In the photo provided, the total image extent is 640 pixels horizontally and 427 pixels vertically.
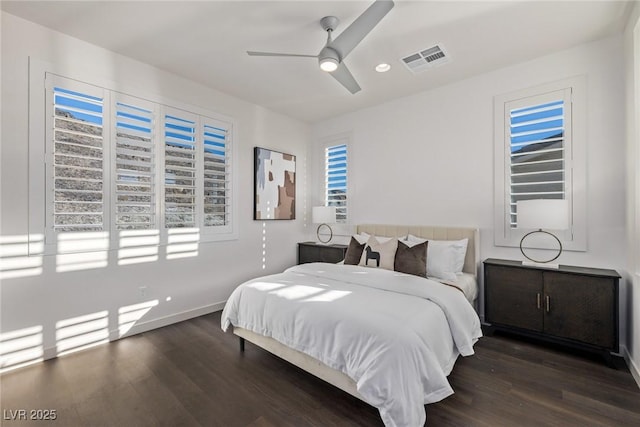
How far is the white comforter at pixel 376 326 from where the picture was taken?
1605 mm

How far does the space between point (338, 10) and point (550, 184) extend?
2776mm

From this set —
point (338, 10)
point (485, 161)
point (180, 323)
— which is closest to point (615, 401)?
point (485, 161)

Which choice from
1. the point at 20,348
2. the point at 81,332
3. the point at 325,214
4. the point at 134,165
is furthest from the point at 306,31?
the point at 20,348

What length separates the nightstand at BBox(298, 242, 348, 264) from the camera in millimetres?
4438

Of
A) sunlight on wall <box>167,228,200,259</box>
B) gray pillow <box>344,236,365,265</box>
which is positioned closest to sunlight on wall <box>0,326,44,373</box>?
sunlight on wall <box>167,228,200,259</box>

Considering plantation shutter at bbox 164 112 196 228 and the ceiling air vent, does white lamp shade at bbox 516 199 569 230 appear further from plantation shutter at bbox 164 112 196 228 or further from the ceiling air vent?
plantation shutter at bbox 164 112 196 228

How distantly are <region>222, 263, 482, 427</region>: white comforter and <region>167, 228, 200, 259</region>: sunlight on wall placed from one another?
→ 4.18 feet

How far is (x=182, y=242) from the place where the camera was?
3.54 metres

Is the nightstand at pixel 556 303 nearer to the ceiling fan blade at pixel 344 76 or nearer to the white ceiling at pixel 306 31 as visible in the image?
the white ceiling at pixel 306 31

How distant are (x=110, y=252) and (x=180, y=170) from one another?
1.18 metres

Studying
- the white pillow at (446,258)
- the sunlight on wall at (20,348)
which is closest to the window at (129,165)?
the sunlight on wall at (20,348)

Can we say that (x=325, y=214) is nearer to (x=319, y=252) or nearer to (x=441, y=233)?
(x=319, y=252)

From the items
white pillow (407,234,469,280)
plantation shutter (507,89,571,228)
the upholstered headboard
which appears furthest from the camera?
the upholstered headboard

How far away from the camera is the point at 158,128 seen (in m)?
3.31
